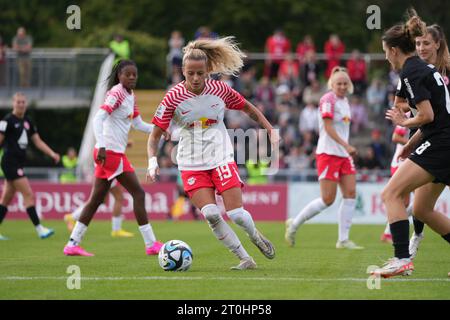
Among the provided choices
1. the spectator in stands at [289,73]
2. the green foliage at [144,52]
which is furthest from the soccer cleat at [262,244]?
the green foliage at [144,52]

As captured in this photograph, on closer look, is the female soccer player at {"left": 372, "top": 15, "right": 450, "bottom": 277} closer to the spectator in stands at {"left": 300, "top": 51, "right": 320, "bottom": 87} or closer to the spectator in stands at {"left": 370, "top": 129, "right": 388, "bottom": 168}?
the spectator in stands at {"left": 370, "top": 129, "right": 388, "bottom": 168}

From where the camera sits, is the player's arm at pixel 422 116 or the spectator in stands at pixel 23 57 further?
the spectator in stands at pixel 23 57

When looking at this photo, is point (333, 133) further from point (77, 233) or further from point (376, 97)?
point (376, 97)

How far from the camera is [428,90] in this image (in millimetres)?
8219

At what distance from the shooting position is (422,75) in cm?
815

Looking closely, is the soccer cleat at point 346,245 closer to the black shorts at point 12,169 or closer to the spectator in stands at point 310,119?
the black shorts at point 12,169

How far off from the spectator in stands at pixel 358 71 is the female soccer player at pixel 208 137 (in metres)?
17.1

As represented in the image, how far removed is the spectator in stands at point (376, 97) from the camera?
88.5ft

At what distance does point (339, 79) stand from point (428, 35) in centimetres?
341

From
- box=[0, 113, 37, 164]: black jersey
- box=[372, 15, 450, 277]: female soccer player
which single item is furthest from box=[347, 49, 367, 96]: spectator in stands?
box=[372, 15, 450, 277]: female soccer player

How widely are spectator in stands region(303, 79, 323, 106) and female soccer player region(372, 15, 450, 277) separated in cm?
1775

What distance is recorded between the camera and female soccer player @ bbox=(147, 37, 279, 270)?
9.30 meters

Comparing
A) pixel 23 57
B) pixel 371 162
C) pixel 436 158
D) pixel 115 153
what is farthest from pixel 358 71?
pixel 436 158

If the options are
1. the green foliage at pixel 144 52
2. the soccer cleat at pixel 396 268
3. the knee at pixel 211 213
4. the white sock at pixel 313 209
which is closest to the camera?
the soccer cleat at pixel 396 268
